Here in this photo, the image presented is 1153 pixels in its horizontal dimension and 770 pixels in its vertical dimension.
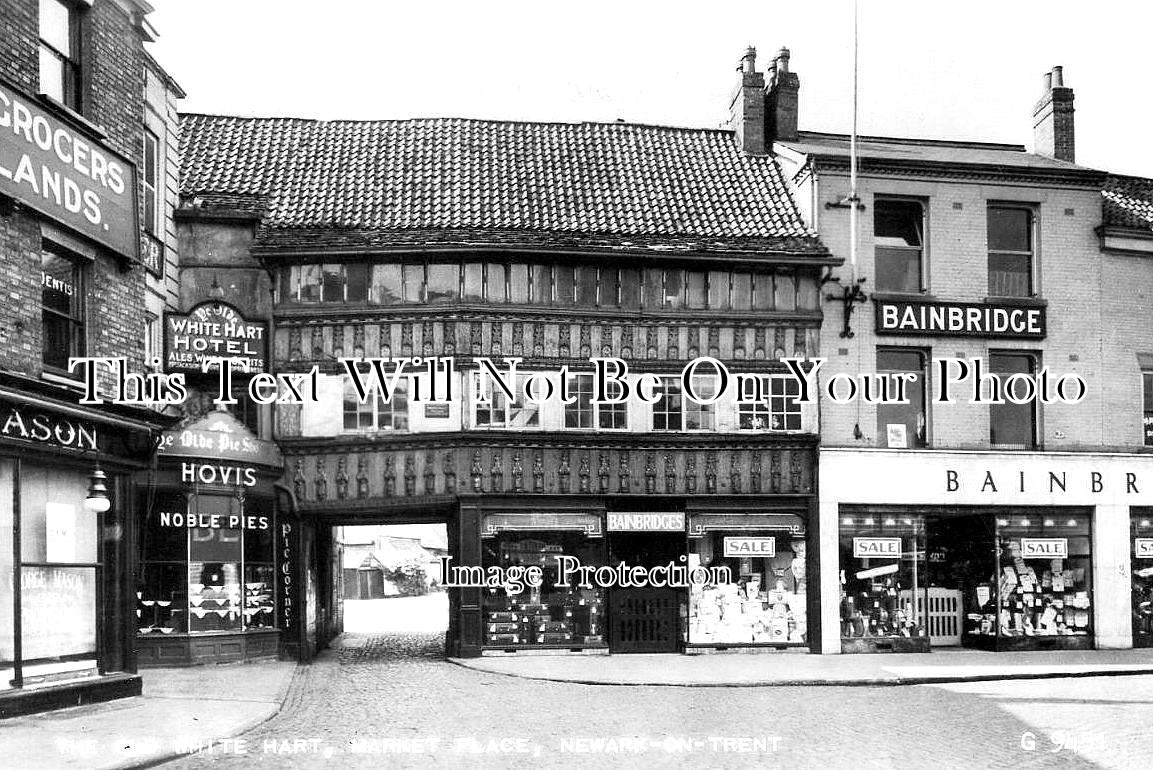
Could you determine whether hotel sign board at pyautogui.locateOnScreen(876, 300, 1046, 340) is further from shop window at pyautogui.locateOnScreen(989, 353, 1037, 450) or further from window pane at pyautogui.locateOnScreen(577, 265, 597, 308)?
window pane at pyautogui.locateOnScreen(577, 265, 597, 308)

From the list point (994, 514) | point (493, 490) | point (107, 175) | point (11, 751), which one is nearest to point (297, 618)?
point (493, 490)

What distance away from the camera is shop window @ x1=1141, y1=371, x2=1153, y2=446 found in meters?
28.2

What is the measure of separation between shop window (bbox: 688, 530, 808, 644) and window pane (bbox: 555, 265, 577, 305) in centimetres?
549

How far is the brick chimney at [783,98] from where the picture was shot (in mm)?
30625

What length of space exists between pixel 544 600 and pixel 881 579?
6872 mm

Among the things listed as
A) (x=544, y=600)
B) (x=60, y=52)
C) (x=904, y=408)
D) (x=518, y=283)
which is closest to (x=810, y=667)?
(x=544, y=600)

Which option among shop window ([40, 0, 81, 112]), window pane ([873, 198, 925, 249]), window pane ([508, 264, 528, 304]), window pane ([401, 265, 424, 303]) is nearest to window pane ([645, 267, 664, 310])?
window pane ([508, 264, 528, 304])

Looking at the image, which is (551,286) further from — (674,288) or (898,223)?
(898,223)

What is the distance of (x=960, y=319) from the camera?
2745cm

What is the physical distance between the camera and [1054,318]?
1101 inches

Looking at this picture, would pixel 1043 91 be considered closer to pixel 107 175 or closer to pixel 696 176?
pixel 696 176

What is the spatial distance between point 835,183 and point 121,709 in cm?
1750

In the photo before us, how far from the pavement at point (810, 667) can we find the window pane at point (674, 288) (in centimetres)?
698

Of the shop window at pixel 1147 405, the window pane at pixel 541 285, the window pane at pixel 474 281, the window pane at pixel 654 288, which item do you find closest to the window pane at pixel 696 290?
the window pane at pixel 654 288
